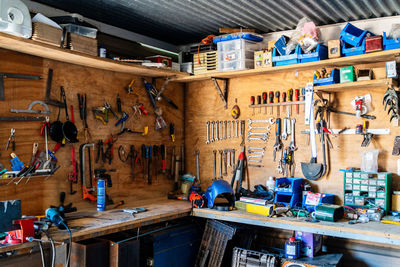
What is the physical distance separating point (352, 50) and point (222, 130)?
1.68 metres

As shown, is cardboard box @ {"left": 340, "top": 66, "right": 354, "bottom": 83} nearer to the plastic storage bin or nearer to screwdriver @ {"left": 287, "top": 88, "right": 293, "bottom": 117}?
screwdriver @ {"left": 287, "top": 88, "right": 293, "bottom": 117}

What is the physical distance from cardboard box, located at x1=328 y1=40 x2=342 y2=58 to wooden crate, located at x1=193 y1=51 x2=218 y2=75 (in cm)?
120

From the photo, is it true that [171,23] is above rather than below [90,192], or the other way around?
above

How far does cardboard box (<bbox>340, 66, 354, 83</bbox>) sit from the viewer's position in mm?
3287

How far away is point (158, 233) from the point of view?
3465 mm

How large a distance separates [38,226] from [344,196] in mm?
2534

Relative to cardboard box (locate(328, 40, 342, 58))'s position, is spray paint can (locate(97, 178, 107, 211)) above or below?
below

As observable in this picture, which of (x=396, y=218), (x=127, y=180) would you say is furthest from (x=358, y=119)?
(x=127, y=180)

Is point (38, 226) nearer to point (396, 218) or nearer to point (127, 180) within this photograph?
point (127, 180)

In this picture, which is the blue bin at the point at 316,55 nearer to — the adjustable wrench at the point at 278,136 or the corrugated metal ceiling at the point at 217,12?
the corrugated metal ceiling at the point at 217,12

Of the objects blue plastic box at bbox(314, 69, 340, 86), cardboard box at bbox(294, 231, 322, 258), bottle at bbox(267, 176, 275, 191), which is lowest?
cardboard box at bbox(294, 231, 322, 258)

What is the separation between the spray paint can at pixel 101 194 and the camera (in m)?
3.49

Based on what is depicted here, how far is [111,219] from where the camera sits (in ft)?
10.4

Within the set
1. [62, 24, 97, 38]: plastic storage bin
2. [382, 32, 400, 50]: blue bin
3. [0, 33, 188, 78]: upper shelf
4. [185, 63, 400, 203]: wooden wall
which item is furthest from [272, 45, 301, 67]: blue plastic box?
[62, 24, 97, 38]: plastic storage bin
